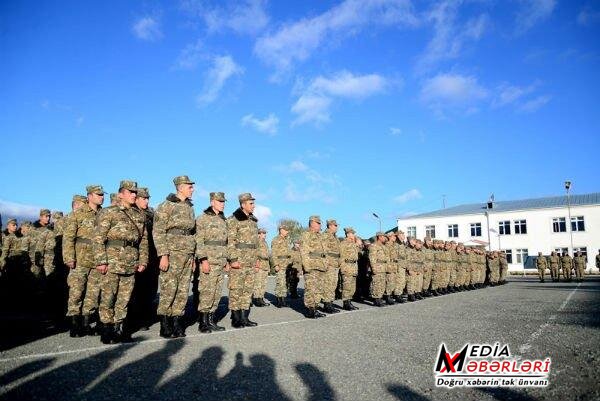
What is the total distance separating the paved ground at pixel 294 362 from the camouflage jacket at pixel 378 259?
398 centimetres

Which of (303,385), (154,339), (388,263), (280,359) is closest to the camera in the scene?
(303,385)

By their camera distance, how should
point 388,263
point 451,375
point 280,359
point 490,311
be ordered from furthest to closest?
1. point 388,263
2. point 490,311
3. point 280,359
4. point 451,375

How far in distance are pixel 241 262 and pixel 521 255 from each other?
43.7 meters

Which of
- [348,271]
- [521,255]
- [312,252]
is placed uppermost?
[521,255]

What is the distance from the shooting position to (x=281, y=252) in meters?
13.2

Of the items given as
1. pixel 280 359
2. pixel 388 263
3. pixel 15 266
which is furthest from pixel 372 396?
pixel 15 266

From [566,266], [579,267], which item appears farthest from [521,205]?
[566,266]

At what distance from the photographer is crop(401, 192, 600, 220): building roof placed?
42.6 metres

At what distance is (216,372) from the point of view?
4156 millimetres

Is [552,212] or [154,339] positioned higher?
[552,212]

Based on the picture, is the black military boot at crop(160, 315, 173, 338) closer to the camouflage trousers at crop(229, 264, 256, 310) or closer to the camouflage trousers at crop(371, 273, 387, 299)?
the camouflage trousers at crop(229, 264, 256, 310)

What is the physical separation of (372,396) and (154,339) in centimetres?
383

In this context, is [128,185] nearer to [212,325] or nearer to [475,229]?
[212,325]

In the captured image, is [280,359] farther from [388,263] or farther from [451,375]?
[388,263]
